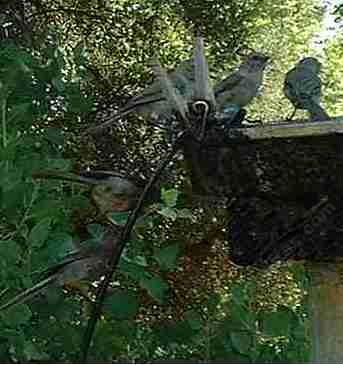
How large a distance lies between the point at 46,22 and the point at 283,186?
1.17m

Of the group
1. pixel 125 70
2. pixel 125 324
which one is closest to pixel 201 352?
pixel 125 324

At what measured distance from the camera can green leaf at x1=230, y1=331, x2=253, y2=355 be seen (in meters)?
0.90

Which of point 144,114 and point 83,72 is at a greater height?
point 83,72

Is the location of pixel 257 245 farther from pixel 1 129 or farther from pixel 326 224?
pixel 1 129

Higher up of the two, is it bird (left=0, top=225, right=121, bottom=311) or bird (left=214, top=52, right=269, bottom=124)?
bird (left=214, top=52, right=269, bottom=124)

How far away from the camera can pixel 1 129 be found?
0.93 m

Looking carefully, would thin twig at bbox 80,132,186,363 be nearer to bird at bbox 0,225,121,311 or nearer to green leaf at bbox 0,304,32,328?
bird at bbox 0,225,121,311

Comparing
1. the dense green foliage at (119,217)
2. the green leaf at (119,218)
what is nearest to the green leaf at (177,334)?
the dense green foliage at (119,217)

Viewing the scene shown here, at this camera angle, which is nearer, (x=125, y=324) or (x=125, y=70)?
(x=125, y=324)

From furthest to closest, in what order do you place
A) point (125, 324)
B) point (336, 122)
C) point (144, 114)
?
1. point (125, 324)
2. point (144, 114)
3. point (336, 122)

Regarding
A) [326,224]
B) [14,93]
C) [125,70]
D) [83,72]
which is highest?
[125,70]

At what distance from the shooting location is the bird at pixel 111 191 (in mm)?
706

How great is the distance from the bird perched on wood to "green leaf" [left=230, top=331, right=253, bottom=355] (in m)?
0.28


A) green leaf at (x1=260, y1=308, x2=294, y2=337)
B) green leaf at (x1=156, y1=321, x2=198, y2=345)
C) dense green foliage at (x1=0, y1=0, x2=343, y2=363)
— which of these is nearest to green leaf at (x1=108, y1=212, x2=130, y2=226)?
dense green foliage at (x1=0, y1=0, x2=343, y2=363)
